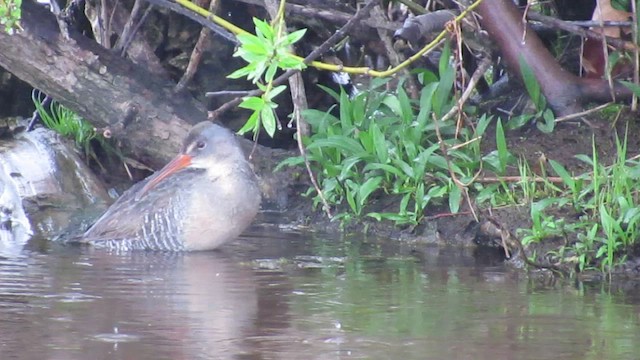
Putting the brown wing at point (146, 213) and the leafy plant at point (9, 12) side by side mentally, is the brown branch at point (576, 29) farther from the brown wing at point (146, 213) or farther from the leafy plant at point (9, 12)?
the leafy plant at point (9, 12)

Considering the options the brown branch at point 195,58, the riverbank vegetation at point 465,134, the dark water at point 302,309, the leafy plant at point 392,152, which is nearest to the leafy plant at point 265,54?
the dark water at point 302,309

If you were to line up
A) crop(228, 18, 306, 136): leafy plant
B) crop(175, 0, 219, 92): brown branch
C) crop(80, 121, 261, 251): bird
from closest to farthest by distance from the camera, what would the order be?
crop(228, 18, 306, 136): leafy plant → crop(80, 121, 261, 251): bird → crop(175, 0, 219, 92): brown branch

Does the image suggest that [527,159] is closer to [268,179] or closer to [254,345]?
[268,179]

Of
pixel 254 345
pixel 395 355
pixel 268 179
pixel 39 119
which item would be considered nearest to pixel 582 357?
pixel 395 355

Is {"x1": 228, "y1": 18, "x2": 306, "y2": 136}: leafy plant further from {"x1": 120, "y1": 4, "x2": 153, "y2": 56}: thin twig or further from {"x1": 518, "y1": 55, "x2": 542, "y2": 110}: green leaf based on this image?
{"x1": 120, "y1": 4, "x2": 153, "y2": 56}: thin twig

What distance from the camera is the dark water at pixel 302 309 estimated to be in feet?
16.0

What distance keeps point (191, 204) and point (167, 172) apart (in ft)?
1.34

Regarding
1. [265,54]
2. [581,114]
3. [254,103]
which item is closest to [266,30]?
[265,54]

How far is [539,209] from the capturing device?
7.11 m

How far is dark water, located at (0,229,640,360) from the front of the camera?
4.88 meters

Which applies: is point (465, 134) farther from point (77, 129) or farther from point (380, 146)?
point (77, 129)

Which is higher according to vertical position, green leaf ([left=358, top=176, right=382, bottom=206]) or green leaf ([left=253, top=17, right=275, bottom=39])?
green leaf ([left=253, top=17, right=275, bottom=39])

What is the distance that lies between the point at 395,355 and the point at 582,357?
700mm

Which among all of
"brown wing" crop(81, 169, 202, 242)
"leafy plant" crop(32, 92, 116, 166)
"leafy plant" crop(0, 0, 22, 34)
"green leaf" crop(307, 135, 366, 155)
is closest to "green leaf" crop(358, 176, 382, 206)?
"green leaf" crop(307, 135, 366, 155)
